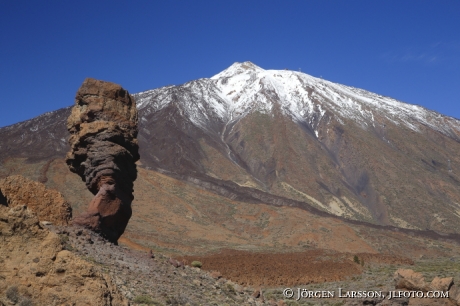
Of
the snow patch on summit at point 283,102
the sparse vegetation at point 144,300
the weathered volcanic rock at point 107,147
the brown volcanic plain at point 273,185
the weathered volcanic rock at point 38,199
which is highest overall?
the snow patch on summit at point 283,102

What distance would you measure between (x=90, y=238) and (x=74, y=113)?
422 centimetres

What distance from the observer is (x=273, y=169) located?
8875 cm

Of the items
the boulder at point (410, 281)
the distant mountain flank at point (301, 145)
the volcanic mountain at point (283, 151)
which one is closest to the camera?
the boulder at point (410, 281)

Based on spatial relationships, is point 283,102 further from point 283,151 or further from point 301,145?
point 283,151

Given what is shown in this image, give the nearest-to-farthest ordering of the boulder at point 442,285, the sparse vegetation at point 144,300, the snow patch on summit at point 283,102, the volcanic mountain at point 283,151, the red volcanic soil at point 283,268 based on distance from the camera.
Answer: the sparse vegetation at point 144,300
the boulder at point 442,285
the red volcanic soil at point 283,268
the volcanic mountain at point 283,151
the snow patch on summit at point 283,102

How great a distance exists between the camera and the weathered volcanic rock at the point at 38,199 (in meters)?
12.6

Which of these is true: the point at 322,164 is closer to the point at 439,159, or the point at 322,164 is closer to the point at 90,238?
the point at 439,159

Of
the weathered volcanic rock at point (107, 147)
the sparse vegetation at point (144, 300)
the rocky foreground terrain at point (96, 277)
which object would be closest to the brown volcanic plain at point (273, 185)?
the weathered volcanic rock at point (107, 147)

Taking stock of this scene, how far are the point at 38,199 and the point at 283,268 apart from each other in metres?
16.0

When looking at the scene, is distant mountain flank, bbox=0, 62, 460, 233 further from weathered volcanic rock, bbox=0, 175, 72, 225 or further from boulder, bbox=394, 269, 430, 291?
boulder, bbox=394, 269, 430, 291

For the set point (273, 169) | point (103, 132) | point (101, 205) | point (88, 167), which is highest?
point (273, 169)

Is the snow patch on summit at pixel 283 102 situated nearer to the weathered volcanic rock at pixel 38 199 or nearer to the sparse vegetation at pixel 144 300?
the weathered volcanic rock at pixel 38 199

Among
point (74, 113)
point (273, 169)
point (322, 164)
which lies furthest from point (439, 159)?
point (74, 113)

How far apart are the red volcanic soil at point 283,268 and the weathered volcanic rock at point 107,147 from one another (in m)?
8.92
